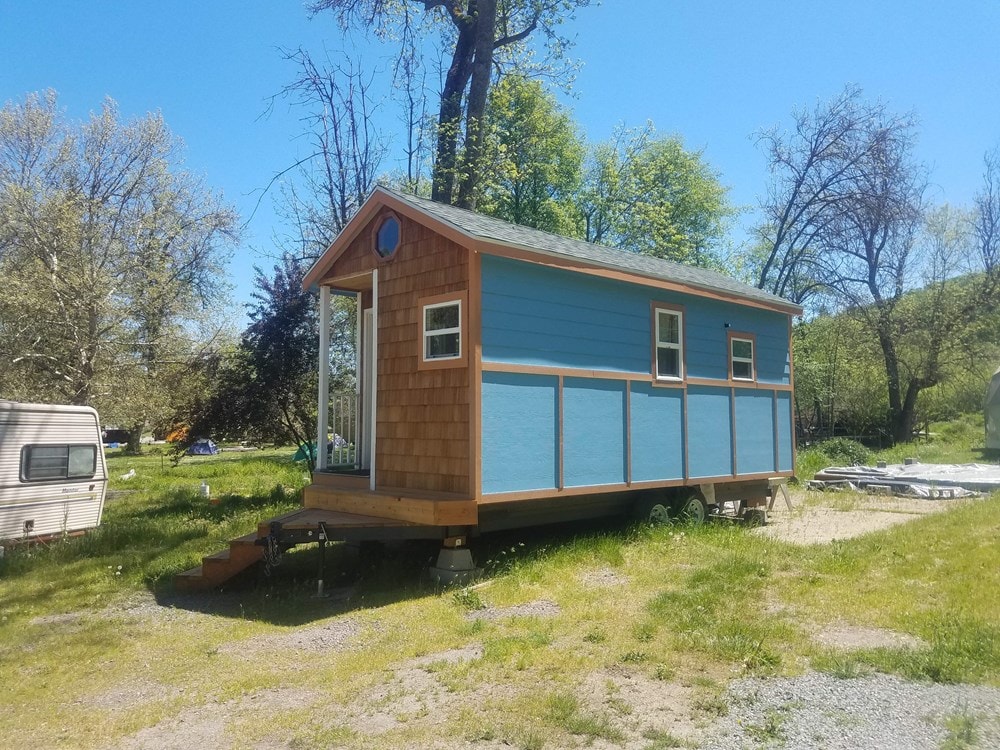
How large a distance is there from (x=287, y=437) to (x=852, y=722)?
12.5m

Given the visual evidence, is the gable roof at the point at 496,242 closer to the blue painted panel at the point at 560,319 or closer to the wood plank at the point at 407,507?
the blue painted panel at the point at 560,319

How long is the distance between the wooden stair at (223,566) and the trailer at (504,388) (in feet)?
0.08

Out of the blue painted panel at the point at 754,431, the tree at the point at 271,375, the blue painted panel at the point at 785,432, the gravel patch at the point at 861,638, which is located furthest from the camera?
the tree at the point at 271,375

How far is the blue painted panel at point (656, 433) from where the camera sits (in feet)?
32.4

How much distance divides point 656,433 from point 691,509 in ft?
5.25

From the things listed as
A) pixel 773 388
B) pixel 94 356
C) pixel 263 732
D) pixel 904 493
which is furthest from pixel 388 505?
pixel 904 493

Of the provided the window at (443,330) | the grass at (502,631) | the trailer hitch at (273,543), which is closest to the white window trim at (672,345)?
the grass at (502,631)

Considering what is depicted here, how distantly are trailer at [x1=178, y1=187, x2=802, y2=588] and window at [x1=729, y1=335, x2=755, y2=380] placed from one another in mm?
125

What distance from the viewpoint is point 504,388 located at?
8.24 m

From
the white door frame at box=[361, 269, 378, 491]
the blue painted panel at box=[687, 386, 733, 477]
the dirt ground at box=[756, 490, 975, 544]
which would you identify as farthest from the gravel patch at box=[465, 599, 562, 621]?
the dirt ground at box=[756, 490, 975, 544]

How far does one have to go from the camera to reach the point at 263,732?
4473 mm

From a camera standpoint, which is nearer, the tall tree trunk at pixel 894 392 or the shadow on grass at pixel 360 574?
the shadow on grass at pixel 360 574

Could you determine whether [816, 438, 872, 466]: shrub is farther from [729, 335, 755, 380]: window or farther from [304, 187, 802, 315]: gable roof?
[304, 187, 802, 315]: gable roof

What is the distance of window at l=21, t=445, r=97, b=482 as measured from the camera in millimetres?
11422
